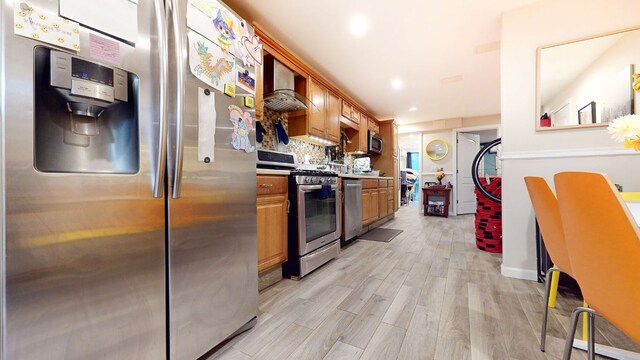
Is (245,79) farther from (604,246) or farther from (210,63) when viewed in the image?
(604,246)

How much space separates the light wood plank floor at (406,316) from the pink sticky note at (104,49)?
52.0 inches

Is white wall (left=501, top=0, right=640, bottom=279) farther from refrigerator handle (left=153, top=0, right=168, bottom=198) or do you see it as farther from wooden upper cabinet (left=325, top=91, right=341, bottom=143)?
refrigerator handle (left=153, top=0, right=168, bottom=198)

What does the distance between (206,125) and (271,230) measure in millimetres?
1001

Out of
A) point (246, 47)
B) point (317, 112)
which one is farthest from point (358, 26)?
point (246, 47)

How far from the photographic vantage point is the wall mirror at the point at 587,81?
1.63 metres

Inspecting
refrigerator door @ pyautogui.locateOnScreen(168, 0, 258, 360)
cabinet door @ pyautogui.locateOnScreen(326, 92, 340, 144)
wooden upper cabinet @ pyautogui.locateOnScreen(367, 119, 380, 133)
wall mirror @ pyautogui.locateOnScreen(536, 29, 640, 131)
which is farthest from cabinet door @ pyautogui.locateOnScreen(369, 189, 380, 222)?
refrigerator door @ pyautogui.locateOnScreen(168, 0, 258, 360)

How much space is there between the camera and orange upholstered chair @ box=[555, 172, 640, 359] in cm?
51

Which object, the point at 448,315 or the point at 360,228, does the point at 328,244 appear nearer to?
the point at 360,228

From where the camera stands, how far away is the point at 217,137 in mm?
1109

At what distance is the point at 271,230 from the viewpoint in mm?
1803

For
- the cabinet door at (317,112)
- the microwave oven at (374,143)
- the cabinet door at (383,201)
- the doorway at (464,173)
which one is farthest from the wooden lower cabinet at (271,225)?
the doorway at (464,173)

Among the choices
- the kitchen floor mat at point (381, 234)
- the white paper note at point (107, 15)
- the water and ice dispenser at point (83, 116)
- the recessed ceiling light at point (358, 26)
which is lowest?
the kitchen floor mat at point (381, 234)

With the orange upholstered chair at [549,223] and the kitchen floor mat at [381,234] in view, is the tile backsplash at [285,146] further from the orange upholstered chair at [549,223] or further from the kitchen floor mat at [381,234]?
the orange upholstered chair at [549,223]

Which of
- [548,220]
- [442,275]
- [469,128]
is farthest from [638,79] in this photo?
[469,128]
